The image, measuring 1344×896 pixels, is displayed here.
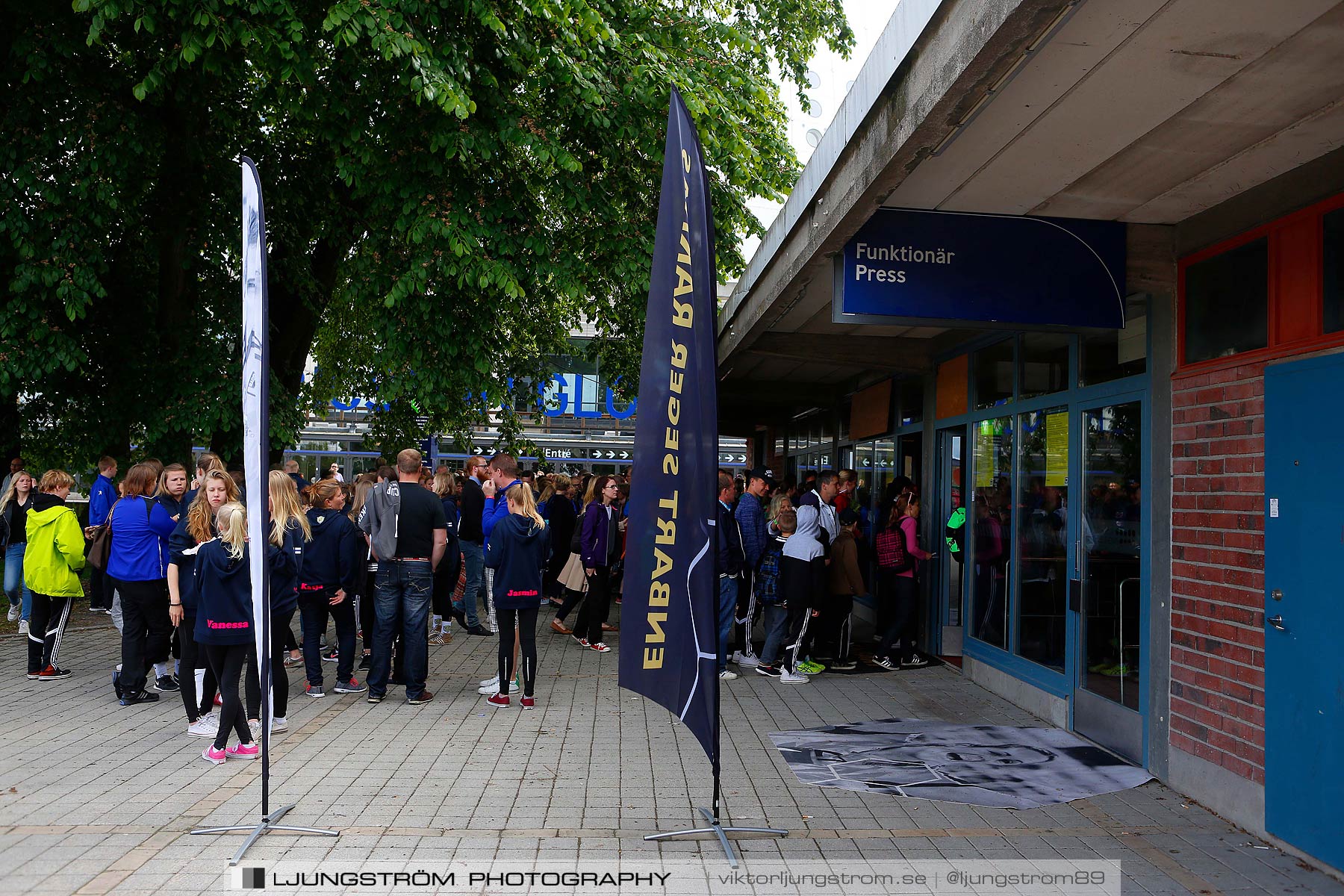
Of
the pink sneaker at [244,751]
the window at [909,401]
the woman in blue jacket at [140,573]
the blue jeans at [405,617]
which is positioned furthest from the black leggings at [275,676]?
the window at [909,401]

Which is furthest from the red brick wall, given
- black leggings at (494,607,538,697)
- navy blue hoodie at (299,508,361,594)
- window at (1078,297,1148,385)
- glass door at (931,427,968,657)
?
navy blue hoodie at (299,508,361,594)

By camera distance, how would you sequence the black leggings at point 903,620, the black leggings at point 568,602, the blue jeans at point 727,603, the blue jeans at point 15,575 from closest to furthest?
the blue jeans at point 727,603, the black leggings at point 903,620, the blue jeans at point 15,575, the black leggings at point 568,602

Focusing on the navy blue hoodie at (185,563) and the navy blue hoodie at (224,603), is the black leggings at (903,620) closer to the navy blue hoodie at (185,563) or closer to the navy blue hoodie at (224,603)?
the navy blue hoodie at (224,603)

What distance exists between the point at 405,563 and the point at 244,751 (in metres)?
2.07

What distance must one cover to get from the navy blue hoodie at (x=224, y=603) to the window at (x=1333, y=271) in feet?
20.1

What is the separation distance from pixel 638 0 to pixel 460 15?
3532 millimetres

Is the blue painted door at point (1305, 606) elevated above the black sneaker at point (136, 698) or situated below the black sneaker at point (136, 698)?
above

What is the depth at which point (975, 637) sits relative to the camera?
9.77 meters

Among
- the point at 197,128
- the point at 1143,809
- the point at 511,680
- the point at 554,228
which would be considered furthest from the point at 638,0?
the point at 1143,809

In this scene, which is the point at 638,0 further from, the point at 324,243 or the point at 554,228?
the point at 324,243

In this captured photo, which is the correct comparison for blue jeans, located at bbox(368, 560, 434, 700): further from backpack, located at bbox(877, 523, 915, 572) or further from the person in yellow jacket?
backpack, located at bbox(877, 523, 915, 572)

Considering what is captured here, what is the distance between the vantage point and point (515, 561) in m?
8.21

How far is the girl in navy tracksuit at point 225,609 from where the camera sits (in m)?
6.48

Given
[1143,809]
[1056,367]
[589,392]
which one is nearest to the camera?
[1143,809]
